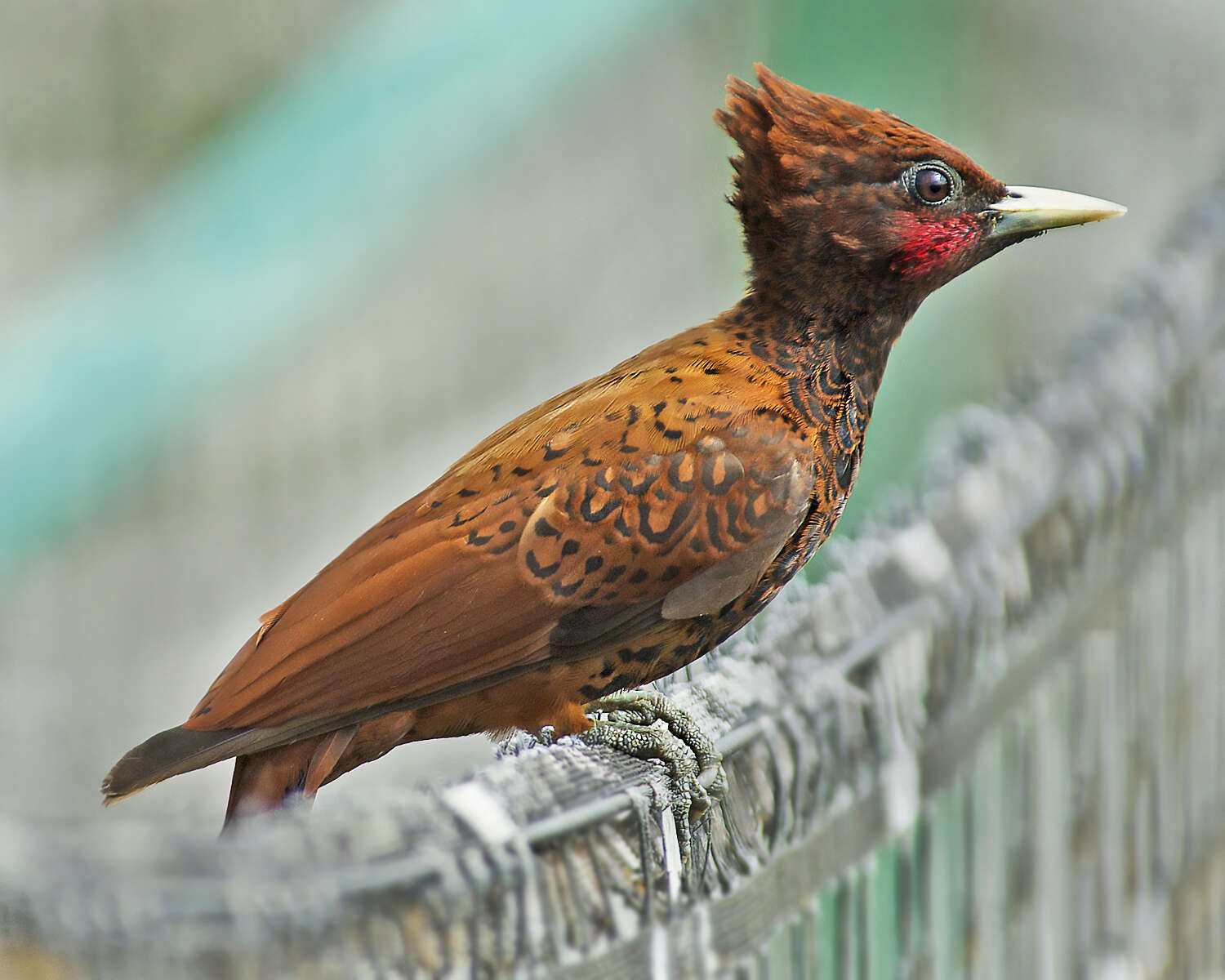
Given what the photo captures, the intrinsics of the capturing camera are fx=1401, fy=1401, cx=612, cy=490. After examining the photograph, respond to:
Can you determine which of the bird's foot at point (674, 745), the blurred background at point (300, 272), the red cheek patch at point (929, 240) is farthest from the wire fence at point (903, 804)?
the blurred background at point (300, 272)

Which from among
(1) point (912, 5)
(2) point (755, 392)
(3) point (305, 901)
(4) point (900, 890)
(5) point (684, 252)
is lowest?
(4) point (900, 890)

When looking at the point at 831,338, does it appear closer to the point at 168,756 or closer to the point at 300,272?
the point at 168,756

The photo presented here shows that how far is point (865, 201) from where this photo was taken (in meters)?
1.49

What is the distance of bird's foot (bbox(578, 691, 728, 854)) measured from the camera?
52.6 inches

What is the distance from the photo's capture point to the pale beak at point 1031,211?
4.89 ft

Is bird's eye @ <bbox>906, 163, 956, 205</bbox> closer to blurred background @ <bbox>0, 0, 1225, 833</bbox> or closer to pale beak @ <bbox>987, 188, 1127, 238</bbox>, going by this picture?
pale beak @ <bbox>987, 188, 1127, 238</bbox>

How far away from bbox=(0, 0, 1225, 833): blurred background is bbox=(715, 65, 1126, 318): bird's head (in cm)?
195

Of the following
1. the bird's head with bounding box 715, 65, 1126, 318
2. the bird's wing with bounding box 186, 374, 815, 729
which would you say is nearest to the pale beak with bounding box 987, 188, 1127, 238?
the bird's head with bounding box 715, 65, 1126, 318

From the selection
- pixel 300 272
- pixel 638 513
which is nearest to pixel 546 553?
pixel 638 513

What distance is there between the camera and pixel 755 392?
59.0 inches

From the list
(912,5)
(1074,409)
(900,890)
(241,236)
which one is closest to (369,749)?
(900,890)

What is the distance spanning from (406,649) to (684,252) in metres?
3.94

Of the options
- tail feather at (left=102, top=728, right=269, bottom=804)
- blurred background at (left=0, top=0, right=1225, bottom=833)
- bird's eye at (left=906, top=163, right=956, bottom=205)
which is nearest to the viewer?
tail feather at (left=102, top=728, right=269, bottom=804)

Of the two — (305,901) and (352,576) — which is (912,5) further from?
(305,901)
